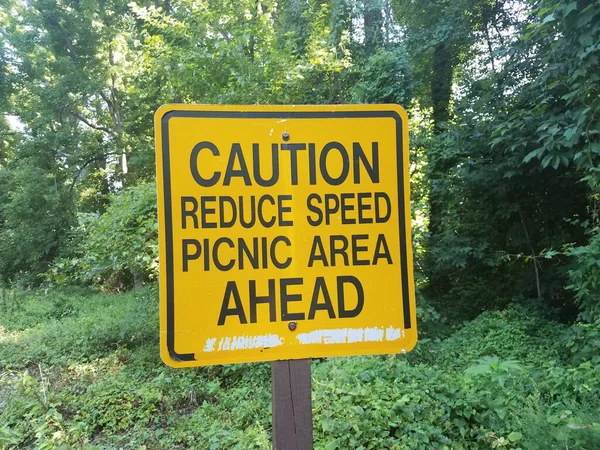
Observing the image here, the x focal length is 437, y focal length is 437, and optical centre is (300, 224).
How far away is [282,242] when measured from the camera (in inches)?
49.4

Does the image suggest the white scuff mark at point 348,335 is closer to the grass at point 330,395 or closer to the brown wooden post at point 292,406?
the brown wooden post at point 292,406

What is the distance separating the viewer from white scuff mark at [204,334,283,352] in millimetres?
1211

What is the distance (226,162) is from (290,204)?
22 centimetres

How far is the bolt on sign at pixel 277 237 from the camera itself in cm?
122

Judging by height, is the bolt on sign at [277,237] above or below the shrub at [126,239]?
below

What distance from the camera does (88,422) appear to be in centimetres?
442

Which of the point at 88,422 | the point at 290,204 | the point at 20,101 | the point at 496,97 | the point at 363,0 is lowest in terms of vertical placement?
the point at 88,422

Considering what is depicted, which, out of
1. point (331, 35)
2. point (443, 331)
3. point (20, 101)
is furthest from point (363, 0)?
point (20, 101)

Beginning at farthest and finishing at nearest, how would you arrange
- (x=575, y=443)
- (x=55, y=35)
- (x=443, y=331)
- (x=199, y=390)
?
(x=55, y=35)
(x=443, y=331)
(x=199, y=390)
(x=575, y=443)

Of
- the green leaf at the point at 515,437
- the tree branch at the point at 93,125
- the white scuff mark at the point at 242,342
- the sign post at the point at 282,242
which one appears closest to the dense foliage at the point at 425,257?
the green leaf at the point at 515,437

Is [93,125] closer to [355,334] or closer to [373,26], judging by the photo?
[373,26]

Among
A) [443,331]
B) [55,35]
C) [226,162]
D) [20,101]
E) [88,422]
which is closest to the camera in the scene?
[226,162]

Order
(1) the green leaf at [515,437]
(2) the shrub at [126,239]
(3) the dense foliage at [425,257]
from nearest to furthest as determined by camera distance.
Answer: (1) the green leaf at [515,437] → (3) the dense foliage at [425,257] → (2) the shrub at [126,239]

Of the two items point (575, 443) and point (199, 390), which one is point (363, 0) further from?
point (575, 443)
